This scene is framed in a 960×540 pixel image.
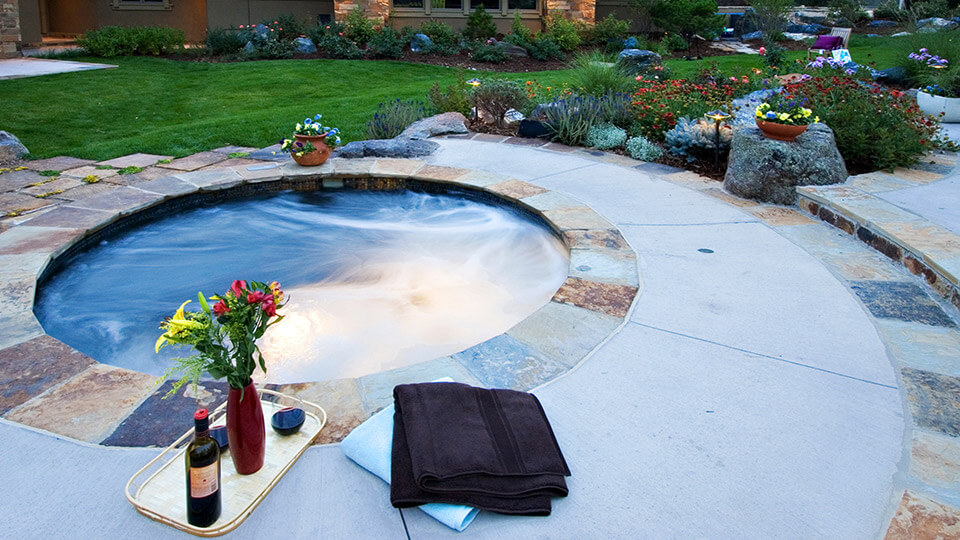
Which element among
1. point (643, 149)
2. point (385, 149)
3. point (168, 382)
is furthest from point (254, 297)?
point (643, 149)

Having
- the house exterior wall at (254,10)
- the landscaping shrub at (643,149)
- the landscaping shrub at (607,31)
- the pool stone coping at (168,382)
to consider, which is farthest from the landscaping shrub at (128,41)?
the landscaping shrub at (643,149)

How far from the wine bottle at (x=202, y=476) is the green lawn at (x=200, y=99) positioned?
17.7 feet

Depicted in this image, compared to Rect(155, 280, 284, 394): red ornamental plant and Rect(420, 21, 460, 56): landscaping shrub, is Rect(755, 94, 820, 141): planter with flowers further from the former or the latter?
Rect(420, 21, 460, 56): landscaping shrub

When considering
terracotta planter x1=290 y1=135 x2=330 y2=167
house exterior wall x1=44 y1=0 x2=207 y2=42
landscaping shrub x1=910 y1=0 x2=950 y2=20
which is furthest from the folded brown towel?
landscaping shrub x1=910 y1=0 x2=950 y2=20

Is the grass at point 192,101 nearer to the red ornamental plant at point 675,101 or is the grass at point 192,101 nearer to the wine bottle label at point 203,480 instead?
the red ornamental plant at point 675,101

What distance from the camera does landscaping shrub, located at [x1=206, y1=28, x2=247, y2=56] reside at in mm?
13914

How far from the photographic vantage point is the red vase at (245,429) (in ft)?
6.26

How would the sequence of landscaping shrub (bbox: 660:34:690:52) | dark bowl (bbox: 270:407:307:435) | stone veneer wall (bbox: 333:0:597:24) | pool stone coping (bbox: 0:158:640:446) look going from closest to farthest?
dark bowl (bbox: 270:407:307:435) → pool stone coping (bbox: 0:158:640:446) → stone veneer wall (bbox: 333:0:597:24) → landscaping shrub (bbox: 660:34:690:52)

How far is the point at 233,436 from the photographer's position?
195 centimetres

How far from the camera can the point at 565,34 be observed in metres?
14.5

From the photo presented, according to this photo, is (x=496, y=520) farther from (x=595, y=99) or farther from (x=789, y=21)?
(x=789, y=21)

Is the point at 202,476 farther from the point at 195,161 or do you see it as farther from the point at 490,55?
the point at 490,55

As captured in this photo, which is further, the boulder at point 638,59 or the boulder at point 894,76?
the boulder at point 638,59

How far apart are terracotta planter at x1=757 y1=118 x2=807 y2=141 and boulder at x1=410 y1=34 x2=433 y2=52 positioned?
10353 mm
